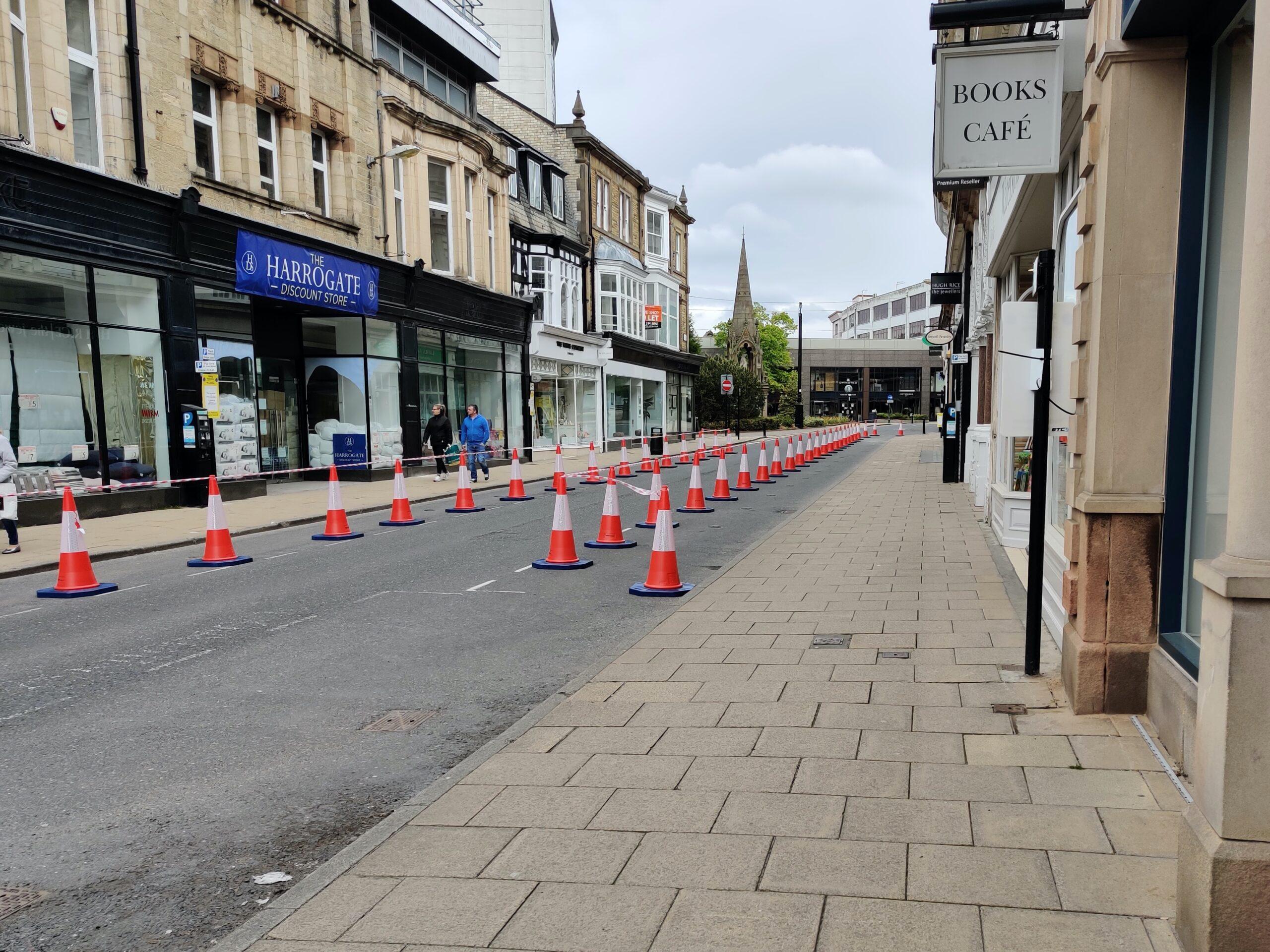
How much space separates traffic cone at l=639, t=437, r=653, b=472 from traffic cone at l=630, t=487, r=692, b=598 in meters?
10.6

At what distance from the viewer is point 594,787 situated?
3930 millimetres

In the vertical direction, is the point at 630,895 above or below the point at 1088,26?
below

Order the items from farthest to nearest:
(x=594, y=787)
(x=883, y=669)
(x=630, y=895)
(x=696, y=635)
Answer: (x=696, y=635)
(x=883, y=669)
(x=594, y=787)
(x=630, y=895)

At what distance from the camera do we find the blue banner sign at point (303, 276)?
1803 centimetres

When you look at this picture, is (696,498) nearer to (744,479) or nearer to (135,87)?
(744,479)

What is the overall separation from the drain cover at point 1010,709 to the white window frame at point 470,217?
24374 mm

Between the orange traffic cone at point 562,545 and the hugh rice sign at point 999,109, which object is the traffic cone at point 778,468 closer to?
the orange traffic cone at point 562,545

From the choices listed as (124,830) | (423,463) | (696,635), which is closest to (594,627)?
(696,635)

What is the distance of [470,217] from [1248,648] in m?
26.7

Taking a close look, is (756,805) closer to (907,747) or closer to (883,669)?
(907,747)

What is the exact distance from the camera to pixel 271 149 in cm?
1953

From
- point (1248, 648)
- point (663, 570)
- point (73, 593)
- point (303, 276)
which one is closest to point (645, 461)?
point (303, 276)

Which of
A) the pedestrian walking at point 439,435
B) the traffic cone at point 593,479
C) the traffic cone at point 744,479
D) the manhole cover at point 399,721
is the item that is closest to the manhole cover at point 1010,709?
the manhole cover at point 399,721

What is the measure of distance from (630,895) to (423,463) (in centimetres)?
2317
